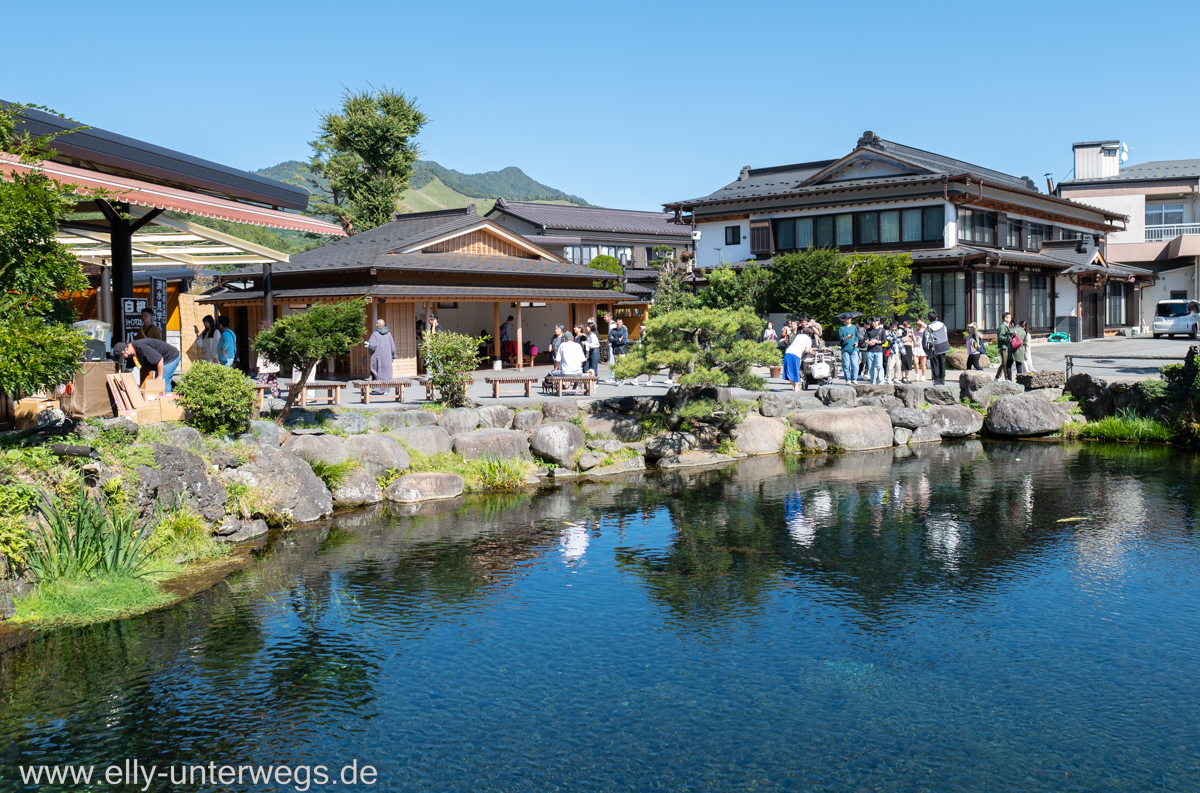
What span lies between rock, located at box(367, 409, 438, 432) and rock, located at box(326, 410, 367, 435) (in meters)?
0.19

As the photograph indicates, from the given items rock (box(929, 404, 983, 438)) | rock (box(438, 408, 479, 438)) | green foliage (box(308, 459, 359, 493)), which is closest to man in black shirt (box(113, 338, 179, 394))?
green foliage (box(308, 459, 359, 493))

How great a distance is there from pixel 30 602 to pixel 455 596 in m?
4.17

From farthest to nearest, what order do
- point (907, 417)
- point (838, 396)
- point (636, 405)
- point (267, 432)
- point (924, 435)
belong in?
point (838, 396) < point (924, 435) < point (907, 417) < point (636, 405) < point (267, 432)

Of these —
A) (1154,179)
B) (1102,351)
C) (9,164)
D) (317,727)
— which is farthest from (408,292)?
(1154,179)

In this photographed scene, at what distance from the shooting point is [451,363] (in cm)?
1795

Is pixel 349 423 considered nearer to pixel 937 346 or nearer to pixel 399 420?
pixel 399 420

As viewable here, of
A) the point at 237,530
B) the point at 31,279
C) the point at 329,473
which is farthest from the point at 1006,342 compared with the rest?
the point at 31,279

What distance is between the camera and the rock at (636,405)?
765 inches

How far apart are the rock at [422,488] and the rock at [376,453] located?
33 cm

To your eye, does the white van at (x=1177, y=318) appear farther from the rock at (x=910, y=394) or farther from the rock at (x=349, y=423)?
the rock at (x=349, y=423)

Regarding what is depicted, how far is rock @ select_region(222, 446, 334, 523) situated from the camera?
43.2ft

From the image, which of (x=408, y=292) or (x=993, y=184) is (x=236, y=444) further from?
(x=993, y=184)

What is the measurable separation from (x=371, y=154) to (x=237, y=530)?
36.1m

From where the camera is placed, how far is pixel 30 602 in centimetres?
930
